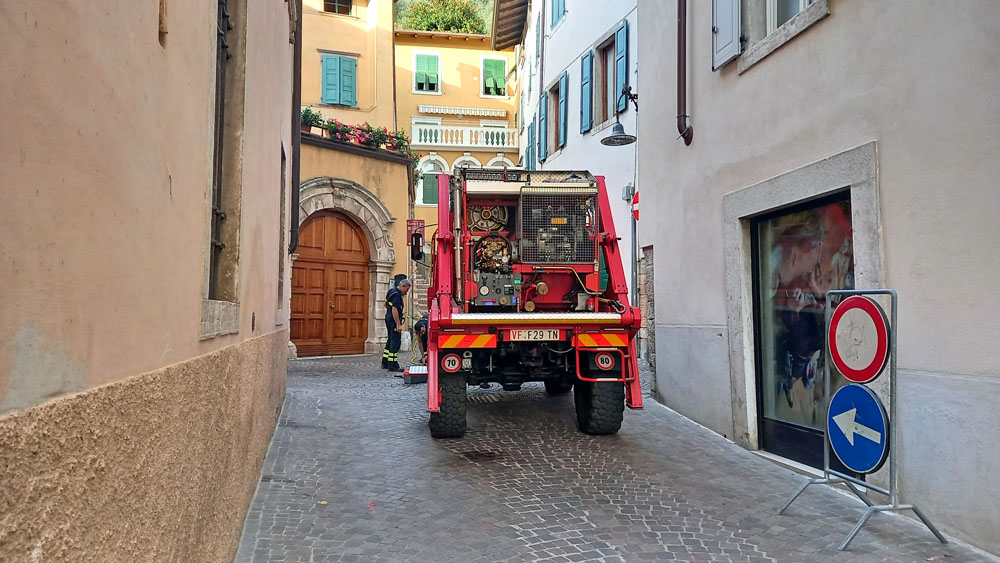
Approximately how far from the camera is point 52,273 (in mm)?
1188

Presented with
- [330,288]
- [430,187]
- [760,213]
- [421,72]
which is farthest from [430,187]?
[760,213]

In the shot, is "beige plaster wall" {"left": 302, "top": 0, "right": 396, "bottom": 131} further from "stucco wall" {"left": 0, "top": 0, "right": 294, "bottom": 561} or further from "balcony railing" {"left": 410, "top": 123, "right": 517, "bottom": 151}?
"stucco wall" {"left": 0, "top": 0, "right": 294, "bottom": 561}

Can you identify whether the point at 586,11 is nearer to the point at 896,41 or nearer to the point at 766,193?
the point at 766,193

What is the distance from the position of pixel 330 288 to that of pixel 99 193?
13137 millimetres

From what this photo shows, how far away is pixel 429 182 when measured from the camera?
24234 millimetres

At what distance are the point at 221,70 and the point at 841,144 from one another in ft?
13.7

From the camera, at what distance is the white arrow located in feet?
12.1

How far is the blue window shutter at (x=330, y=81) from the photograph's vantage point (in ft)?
61.6

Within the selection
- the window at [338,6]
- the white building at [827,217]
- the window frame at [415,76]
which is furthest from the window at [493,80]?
the white building at [827,217]

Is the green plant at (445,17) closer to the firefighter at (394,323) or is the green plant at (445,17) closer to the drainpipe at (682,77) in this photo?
the firefighter at (394,323)

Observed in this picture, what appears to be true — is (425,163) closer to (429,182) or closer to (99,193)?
(429,182)

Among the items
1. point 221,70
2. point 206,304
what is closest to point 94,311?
point 206,304

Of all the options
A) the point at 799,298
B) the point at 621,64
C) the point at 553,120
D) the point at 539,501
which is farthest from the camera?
the point at 553,120

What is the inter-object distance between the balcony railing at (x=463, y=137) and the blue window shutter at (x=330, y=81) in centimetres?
546
